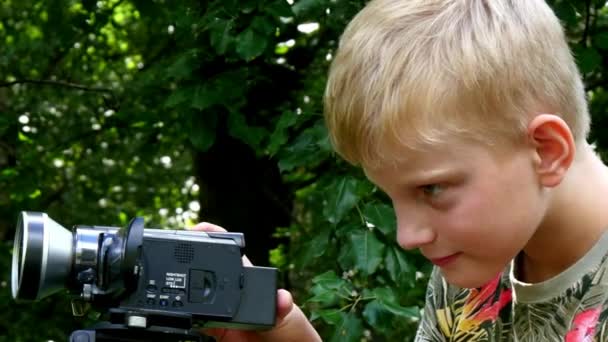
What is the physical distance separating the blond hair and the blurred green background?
59.4 inches

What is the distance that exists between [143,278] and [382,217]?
4.63 ft

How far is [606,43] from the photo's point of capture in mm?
3752

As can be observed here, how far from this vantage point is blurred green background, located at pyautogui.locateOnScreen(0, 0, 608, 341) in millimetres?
3375

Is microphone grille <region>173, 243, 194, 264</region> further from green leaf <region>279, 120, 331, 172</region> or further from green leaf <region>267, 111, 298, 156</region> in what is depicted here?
green leaf <region>267, 111, 298, 156</region>

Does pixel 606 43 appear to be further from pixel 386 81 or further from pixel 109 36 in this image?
pixel 109 36

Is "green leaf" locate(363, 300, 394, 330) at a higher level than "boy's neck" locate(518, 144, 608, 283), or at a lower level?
lower

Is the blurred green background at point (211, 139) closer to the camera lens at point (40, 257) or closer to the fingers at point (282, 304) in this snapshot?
the fingers at point (282, 304)

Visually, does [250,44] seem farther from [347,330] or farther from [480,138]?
[480,138]

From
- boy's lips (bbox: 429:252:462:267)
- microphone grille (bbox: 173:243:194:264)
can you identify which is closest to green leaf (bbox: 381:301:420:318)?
microphone grille (bbox: 173:243:194:264)

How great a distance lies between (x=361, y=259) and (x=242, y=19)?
976 mm

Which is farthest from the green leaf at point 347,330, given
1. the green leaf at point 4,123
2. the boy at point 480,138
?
the green leaf at point 4,123

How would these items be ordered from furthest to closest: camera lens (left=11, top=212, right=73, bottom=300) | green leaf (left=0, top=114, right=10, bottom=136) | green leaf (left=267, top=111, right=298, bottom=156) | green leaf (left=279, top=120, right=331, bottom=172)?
green leaf (left=0, top=114, right=10, bottom=136) < green leaf (left=267, top=111, right=298, bottom=156) < green leaf (left=279, top=120, right=331, bottom=172) < camera lens (left=11, top=212, right=73, bottom=300)

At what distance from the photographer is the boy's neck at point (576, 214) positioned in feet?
5.98

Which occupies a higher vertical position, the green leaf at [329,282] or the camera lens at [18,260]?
the camera lens at [18,260]
